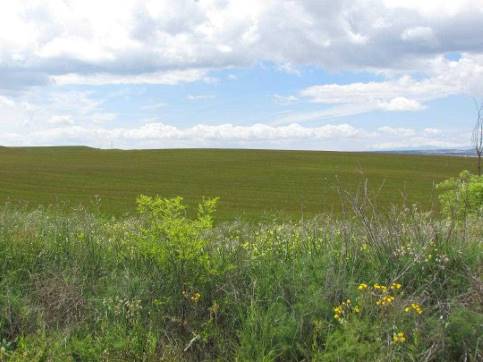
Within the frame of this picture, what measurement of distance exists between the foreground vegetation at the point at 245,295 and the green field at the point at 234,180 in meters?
17.6

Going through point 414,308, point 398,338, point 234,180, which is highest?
point 414,308

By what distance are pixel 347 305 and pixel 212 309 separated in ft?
3.94

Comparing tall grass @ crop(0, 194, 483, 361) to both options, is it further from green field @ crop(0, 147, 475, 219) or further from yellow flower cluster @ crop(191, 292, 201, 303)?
green field @ crop(0, 147, 475, 219)

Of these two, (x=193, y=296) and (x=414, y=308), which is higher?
(x=414, y=308)

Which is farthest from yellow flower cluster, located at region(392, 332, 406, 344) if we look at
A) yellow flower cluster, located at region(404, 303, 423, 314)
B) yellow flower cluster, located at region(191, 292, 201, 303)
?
yellow flower cluster, located at region(191, 292, 201, 303)

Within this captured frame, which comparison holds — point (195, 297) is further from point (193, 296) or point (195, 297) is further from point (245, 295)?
point (245, 295)

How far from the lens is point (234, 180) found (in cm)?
5438

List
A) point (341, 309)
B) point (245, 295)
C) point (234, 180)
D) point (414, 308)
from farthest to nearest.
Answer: point (234, 180) < point (245, 295) < point (341, 309) < point (414, 308)

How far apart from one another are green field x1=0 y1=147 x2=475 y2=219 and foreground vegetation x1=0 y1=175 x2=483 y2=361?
17583 millimetres

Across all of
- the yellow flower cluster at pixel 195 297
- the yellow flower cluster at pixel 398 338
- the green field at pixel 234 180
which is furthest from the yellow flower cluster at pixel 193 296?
the green field at pixel 234 180

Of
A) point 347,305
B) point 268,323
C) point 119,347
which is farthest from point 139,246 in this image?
point 347,305

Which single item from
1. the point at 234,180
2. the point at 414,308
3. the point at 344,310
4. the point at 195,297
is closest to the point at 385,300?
the point at 414,308

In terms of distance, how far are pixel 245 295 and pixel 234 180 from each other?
161 feet

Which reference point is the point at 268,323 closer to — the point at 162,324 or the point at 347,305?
the point at 347,305
